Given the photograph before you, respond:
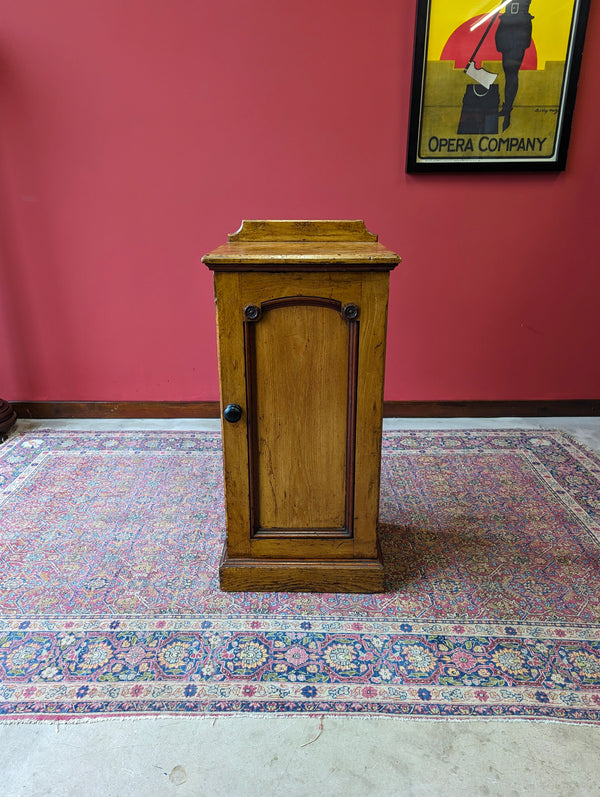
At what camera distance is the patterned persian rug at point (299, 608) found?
1429 mm

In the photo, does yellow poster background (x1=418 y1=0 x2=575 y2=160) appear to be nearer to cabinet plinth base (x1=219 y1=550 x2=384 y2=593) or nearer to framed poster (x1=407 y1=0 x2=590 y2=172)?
framed poster (x1=407 y1=0 x2=590 y2=172)

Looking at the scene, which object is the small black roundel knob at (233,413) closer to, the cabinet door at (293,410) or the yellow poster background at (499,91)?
the cabinet door at (293,410)

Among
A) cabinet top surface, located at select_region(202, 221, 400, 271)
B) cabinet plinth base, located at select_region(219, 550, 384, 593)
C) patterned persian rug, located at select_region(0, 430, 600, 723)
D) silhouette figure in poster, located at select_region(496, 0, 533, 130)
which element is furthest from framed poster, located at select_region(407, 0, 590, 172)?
cabinet plinth base, located at select_region(219, 550, 384, 593)

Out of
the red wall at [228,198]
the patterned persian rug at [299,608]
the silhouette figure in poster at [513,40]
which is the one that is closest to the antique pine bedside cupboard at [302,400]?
the patterned persian rug at [299,608]

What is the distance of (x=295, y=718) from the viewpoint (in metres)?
1.36

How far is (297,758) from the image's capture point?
1261 mm

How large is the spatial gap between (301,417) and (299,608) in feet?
2.04

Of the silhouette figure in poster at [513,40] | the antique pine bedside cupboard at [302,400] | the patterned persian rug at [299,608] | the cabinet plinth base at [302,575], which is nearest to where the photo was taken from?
the patterned persian rug at [299,608]

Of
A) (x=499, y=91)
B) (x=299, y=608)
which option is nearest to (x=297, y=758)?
(x=299, y=608)

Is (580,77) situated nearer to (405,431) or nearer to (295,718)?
(405,431)

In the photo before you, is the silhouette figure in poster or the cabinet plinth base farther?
the silhouette figure in poster

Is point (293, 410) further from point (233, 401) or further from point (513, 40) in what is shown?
point (513, 40)

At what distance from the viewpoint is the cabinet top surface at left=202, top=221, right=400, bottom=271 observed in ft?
4.91

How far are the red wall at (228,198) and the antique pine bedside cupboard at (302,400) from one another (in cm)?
123
